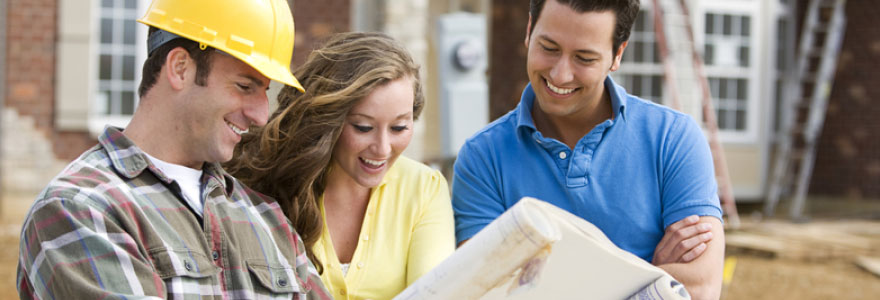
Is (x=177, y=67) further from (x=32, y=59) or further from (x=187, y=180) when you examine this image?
(x=32, y=59)

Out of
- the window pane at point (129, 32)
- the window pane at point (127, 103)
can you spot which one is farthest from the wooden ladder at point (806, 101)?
the window pane at point (129, 32)

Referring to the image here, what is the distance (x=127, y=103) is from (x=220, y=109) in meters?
7.80

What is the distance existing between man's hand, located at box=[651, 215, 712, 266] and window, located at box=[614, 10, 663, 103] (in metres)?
8.89

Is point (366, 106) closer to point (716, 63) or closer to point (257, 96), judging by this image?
point (257, 96)

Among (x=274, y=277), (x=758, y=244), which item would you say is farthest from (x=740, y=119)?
(x=274, y=277)

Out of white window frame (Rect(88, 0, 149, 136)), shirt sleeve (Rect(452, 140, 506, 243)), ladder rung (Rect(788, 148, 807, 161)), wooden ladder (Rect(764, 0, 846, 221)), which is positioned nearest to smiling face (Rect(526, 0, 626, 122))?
shirt sleeve (Rect(452, 140, 506, 243))

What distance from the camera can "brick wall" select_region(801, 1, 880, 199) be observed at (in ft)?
35.0

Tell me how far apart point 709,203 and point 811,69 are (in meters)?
9.82

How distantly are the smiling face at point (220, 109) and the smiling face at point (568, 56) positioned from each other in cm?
75

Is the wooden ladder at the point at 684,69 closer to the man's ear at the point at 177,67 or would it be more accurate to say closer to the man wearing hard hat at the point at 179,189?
the man wearing hard hat at the point at 179,189

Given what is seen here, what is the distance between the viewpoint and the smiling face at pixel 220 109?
1.88 m

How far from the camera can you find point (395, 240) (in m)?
2.40

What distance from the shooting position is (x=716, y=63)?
11.2 metres

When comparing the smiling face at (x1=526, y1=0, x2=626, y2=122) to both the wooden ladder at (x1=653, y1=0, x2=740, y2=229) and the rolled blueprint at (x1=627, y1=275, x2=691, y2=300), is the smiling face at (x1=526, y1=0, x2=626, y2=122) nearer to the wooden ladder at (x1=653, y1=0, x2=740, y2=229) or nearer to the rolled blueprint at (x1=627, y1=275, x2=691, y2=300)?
the rolled blueprint at (x1=627, y1=275, x2=691, y2=300)
